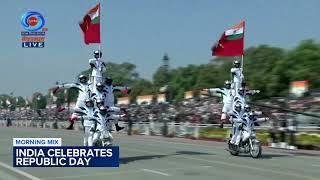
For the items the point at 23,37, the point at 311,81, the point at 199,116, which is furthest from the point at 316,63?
the point at 23,37

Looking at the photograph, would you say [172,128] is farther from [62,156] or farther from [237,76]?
[62,156]

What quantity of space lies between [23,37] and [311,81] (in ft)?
154

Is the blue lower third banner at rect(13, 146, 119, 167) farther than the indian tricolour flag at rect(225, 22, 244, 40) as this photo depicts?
No

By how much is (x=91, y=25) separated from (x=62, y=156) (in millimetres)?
7411

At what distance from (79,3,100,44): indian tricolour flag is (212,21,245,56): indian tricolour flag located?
5.67 metres

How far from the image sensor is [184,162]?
19438 mm

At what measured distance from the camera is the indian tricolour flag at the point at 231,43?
25.5 m

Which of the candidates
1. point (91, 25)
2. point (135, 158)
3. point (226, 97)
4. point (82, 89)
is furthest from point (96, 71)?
point (226, 97)

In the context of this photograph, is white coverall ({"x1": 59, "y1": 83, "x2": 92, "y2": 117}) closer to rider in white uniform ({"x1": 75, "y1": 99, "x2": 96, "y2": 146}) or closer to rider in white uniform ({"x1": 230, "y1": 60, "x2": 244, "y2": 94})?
rider in white uniform ({"x1": 75, "y1": 99, "x2": 96, "y2": 146})

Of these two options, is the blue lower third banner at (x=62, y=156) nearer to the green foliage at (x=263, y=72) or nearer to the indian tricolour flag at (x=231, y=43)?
the indian tricolour flag at (x=231, y=43)

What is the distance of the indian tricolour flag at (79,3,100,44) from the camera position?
21984 millimetres

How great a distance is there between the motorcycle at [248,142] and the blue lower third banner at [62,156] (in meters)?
6.20

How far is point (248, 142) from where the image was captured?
21797 millimetres

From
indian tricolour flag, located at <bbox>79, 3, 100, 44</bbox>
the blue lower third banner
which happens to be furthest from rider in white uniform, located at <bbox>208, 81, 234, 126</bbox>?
the blue lower third banner
